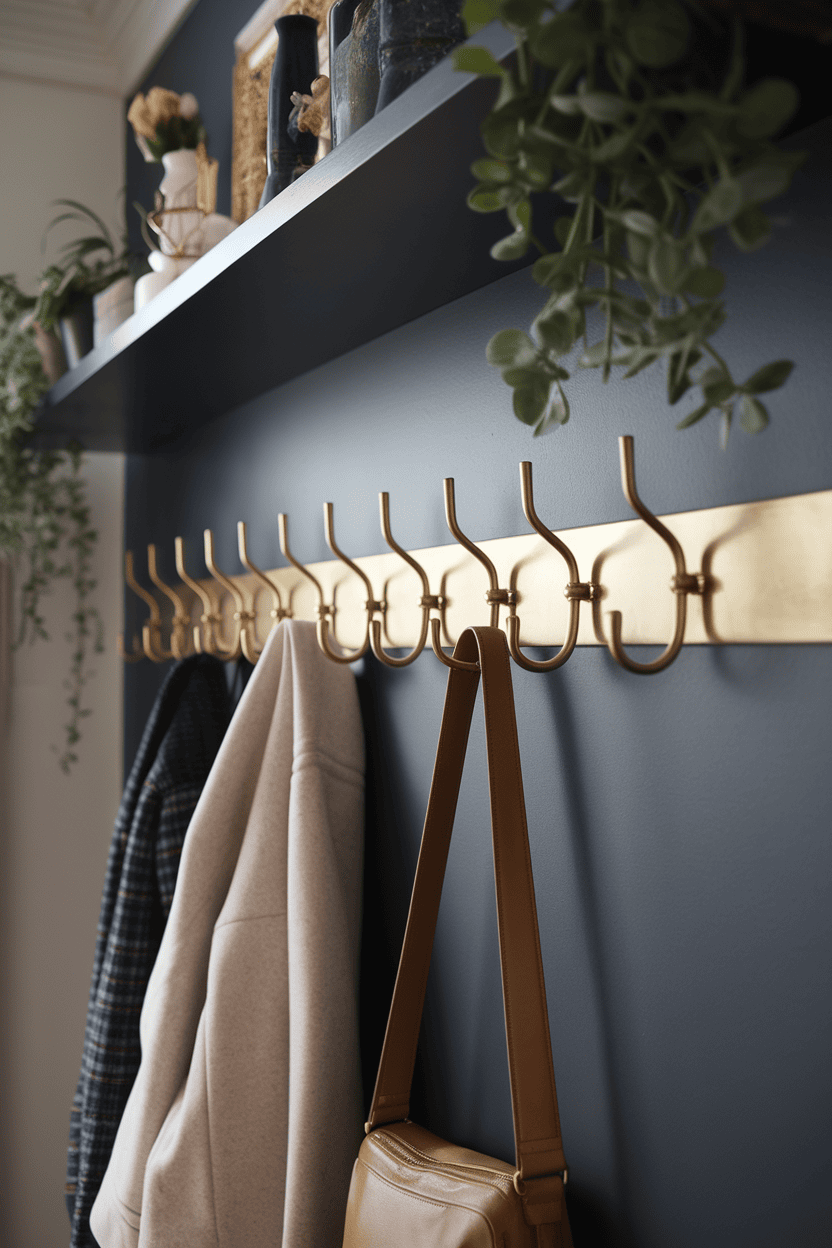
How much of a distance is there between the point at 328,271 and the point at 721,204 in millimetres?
484

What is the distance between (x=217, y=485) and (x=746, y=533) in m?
0.95

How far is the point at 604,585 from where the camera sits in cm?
67

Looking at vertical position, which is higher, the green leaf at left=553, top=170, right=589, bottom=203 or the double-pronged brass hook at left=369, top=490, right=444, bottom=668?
the green leaf at left=553, top=170, right=589, bottom=203

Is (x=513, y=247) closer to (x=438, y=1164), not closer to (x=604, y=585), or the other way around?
(x=604, y=585)

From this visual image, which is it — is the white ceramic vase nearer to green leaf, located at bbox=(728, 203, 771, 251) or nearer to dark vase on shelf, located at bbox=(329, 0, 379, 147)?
dark vase on shelf, located at bbox=(329, 0, 379, 147)

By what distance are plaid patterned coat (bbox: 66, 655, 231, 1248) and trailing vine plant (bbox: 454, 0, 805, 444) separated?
805 mm

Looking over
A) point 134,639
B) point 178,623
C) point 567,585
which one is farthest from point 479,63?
point 134,639

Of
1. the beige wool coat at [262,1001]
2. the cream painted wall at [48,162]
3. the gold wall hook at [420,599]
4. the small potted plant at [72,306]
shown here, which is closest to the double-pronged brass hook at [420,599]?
the gold wall hook at [420,599]

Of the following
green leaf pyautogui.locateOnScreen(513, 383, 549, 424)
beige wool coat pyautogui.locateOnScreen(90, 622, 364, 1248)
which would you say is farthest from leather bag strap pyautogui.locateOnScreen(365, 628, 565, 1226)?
green leaf pyautogui.locateOnScreen(513, 383, 549, 424)

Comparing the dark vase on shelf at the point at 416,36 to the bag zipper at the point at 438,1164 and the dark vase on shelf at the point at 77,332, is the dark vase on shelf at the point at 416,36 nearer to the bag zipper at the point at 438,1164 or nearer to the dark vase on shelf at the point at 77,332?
the bag zipper at the point at 438,1164

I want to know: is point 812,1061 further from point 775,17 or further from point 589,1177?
point 775,17

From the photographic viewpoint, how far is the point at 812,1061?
547mm

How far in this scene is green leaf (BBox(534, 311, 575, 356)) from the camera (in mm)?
430

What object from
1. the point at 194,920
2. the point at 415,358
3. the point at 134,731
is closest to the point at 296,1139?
the point at 194,920
